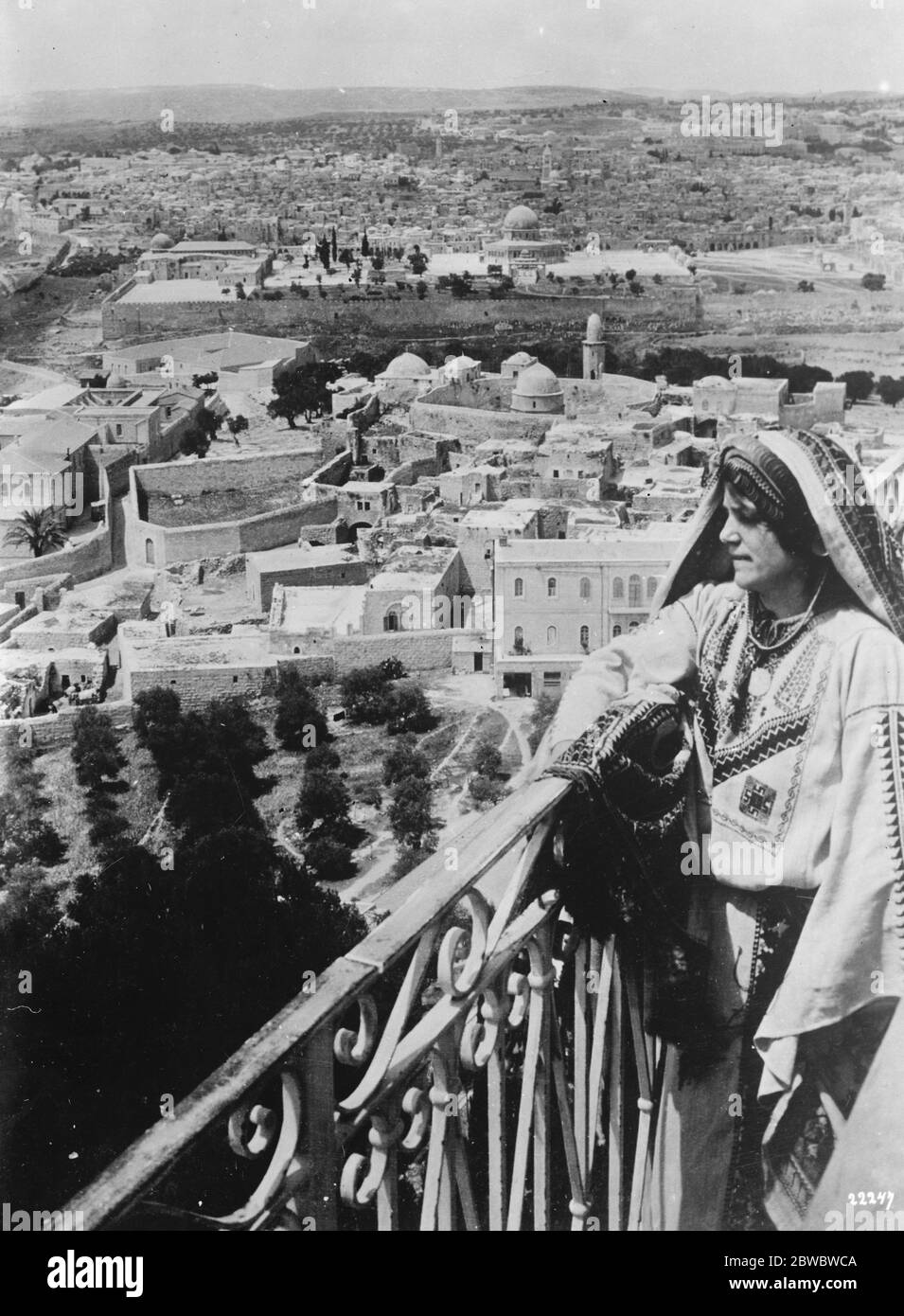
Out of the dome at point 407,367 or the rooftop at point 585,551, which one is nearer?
the rooftop at point 585,551

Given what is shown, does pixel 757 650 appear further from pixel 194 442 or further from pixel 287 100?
pixel 194 442

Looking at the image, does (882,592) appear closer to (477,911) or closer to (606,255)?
(477,911)

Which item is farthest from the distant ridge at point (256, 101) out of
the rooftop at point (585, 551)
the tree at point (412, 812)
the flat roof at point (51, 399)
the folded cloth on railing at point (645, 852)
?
the flat roof at point (51, 399)

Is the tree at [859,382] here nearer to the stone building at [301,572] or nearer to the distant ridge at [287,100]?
the distant ridge at [287,100]

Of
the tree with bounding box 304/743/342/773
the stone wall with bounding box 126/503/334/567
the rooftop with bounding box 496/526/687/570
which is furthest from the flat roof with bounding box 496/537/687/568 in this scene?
the stone wall with bounding box 126/503/334/567

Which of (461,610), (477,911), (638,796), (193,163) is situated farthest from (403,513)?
(477,911)

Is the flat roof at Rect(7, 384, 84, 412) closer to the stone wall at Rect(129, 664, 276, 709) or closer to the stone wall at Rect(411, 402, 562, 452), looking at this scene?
the stone wall at Rect(411, 402, 562, 452)
